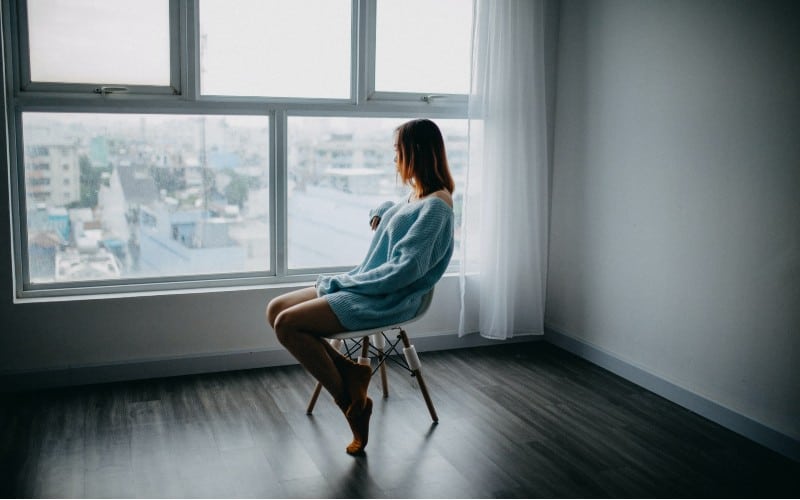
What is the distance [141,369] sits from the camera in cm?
365

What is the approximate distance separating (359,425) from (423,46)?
7.06 ft

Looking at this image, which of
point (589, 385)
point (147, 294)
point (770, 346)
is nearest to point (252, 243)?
point (147, 294)

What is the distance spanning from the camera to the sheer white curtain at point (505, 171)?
13.2 feet

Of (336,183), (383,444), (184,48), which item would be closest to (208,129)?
(184,48)

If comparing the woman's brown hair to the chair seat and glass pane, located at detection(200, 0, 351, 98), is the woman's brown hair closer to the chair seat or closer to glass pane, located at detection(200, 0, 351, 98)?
the chair seat

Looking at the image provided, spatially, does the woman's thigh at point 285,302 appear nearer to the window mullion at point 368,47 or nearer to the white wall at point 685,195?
the window mullion at point 368,47

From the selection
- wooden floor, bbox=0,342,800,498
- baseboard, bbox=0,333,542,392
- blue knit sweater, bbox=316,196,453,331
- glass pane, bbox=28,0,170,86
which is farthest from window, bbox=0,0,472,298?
blue knit sweater, bbox=316,196,453,331

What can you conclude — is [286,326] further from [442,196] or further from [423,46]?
[423,46]

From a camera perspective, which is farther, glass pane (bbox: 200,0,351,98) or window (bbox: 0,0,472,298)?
glass pane (bbox: 200,0,351,98)

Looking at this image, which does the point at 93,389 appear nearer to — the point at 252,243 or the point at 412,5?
the point at 252,243

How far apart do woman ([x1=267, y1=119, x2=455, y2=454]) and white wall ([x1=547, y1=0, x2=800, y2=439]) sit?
1.14 meters

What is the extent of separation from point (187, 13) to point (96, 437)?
1931 millimetres

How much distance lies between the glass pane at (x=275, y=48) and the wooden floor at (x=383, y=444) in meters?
1.44

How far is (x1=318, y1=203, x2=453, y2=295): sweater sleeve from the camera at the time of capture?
2875 mm
